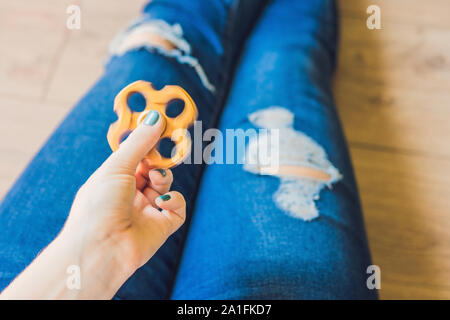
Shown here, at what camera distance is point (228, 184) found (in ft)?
1.90

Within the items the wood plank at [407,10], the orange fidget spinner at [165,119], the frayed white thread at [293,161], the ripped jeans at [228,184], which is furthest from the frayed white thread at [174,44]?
the wood plank at [407,10]

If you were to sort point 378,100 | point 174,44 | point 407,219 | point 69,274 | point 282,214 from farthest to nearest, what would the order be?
point 378,100 → point 407,219 → point 174,44 → point 282,214 → point 69,274

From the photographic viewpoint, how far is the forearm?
0.30m

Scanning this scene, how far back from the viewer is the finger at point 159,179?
1.29ft

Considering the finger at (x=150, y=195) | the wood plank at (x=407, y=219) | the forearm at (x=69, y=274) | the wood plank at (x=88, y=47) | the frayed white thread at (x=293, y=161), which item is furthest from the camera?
the wood plank at (x=88, y=47)

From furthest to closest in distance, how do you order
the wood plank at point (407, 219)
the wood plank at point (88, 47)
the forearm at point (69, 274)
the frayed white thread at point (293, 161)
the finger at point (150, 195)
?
1. the wood plank at point (88, 47)
2. the wood plank at point (407, 219)
3. the frayed white thread at point (293, 161)
4. the finger at point (150, 195)
5. the forearm at point (69, 274)

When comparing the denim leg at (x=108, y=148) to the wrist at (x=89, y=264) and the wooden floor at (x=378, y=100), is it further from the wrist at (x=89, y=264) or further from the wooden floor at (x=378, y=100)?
the wooden floor at (x=378, y=100)

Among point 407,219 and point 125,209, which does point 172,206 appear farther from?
point 407,219

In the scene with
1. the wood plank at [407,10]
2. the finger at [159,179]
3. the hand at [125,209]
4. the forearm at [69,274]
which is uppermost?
the wood plank at [407,10]

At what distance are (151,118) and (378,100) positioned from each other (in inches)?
26.9

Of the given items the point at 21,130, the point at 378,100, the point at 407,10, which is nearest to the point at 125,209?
the point at 21,130

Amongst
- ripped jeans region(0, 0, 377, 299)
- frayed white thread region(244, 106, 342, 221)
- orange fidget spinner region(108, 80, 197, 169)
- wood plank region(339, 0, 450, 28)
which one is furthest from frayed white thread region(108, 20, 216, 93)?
wood plank region(339, 0, 450, 28)
